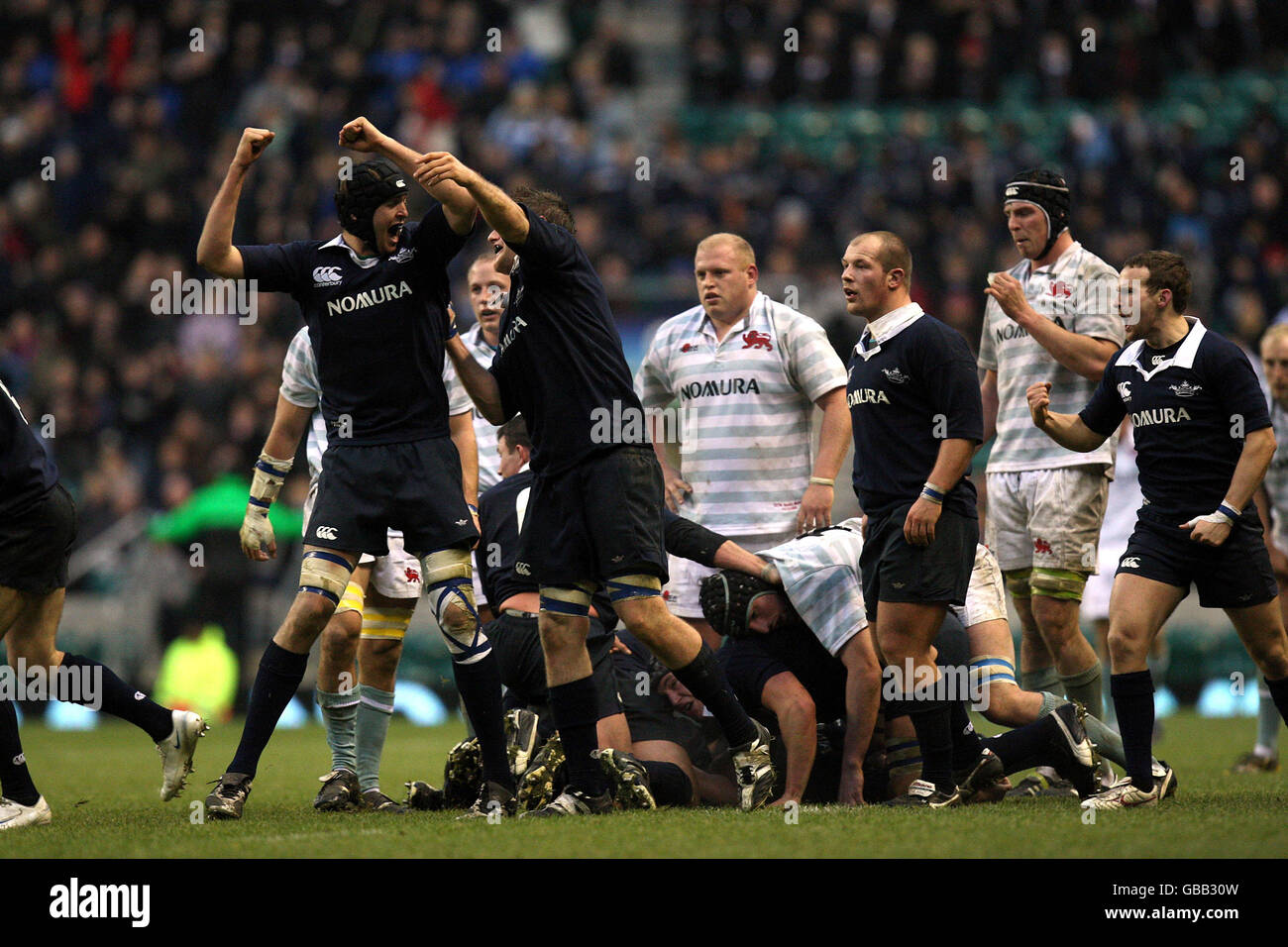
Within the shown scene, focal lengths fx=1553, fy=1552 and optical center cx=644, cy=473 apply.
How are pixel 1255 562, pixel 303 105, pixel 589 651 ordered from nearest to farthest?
pixel 1255 562, pixel 589 651, pixel 303 105

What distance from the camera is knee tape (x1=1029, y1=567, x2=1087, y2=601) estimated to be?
23.6 ft

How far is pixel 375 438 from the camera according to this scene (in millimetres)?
6289

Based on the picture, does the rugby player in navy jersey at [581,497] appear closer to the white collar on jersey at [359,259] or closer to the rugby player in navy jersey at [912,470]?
the white collar on jersey at [359,259]

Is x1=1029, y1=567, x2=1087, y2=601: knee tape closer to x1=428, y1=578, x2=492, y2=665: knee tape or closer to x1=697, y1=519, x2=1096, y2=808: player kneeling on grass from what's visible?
x1=697, y1=519, x2=1096, y2=808: player kneeling on grass

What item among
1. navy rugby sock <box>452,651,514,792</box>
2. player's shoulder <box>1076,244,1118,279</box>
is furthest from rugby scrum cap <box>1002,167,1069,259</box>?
navy rugby sock <box>452,651,514,792</box>

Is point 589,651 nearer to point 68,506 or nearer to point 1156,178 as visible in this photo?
point 68,506

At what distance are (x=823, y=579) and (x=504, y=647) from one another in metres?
1.43

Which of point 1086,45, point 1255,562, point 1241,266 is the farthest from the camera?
point 1086,45

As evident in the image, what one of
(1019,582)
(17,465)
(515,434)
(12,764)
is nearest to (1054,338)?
(1019,582)

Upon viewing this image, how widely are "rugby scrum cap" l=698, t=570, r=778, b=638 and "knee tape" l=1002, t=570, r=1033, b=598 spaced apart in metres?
1.61

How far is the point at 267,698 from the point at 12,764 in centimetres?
99

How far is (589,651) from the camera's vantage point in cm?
668

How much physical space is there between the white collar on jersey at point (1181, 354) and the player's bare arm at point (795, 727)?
1912mm
